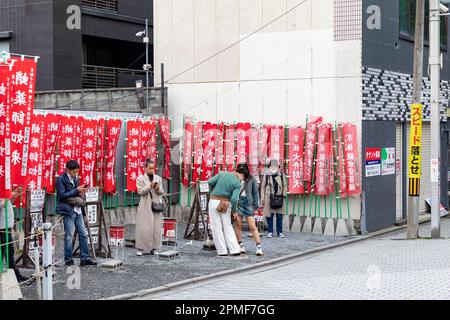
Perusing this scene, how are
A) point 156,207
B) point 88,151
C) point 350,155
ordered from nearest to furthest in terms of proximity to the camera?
1. point 156,207
2. point 88,151
3. point 350,155

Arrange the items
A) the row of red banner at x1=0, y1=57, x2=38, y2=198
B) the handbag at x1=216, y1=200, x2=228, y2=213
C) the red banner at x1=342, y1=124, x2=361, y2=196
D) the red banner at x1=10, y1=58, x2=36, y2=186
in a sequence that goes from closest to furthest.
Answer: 1. the row of red banner at x1=0, y1=57, x2=38, y2=198
2. the red banner at x1=10, y1=58, x2=36, y2=186
3. the handbag at x1=216, y1=200, x2=228, y2=213
4. the red banner at x1=342, y1=124, x2=361, y2=196

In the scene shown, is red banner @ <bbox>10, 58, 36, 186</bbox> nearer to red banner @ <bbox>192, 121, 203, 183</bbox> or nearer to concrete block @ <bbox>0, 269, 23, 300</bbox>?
concrete block @ <bbox>0, 269, 23, 300</bbox>

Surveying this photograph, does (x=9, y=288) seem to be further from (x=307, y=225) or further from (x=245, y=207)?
(x=307, y=225)

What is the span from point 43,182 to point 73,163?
2.94 meters

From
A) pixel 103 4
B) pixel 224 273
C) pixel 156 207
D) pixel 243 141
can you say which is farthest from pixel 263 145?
pixel 103 4

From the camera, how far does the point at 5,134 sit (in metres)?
9.45

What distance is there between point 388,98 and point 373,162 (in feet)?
6.51

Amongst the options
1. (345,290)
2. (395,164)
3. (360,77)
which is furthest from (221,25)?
(345,290)

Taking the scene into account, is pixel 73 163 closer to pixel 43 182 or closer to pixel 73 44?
pixel 43 182

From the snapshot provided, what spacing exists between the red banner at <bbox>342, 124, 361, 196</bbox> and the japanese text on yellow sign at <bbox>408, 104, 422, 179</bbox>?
1.44 m

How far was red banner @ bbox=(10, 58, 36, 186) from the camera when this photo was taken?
9.61 metres

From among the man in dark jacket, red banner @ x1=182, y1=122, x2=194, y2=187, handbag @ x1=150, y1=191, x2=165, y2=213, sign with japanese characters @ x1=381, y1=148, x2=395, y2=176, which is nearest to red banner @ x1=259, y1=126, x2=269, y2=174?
red banner @ x1=182, y1=122, x2=194, y2=187

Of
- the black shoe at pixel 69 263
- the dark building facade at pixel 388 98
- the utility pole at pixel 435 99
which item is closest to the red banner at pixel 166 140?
the dark building facade at pixel 388 98

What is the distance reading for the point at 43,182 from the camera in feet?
48.4
